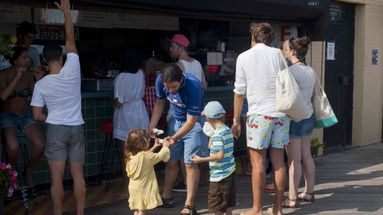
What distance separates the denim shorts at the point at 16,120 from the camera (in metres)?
6.36

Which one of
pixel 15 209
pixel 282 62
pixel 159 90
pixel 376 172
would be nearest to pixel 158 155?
pixel 159 90

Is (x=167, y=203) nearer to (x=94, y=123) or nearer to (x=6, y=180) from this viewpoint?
A: (x=94, y=123)

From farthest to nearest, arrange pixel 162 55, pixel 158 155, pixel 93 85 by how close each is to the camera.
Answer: pixel 162 55
pixel 93 85
pixel 158 155

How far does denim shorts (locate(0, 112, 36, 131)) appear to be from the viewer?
20.9 feet

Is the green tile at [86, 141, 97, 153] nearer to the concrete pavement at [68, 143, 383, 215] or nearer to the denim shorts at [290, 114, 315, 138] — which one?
the concrete pavement at [68, 143, 383, 215]

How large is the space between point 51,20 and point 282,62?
2.66m

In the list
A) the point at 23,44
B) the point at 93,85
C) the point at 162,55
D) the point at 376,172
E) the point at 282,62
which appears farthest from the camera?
the point at 162,55

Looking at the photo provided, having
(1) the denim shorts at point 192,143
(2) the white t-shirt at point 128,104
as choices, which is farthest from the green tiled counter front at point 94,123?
(1) the denim shorts at point 192,143

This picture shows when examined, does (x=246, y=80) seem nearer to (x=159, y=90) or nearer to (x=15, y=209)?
(x=159, y=90)

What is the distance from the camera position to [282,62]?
19.7 feet

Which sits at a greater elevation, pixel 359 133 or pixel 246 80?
pixel 246 80

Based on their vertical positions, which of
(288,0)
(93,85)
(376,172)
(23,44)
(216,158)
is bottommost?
(376,172)

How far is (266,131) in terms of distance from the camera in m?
5.95

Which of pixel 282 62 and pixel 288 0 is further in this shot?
pixel 288 0
